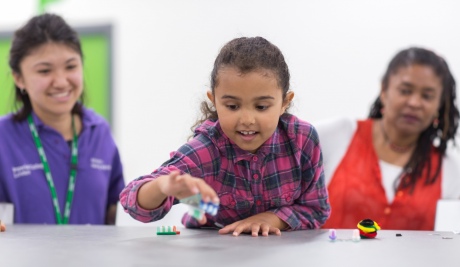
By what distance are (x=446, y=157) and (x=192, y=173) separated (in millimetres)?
1145

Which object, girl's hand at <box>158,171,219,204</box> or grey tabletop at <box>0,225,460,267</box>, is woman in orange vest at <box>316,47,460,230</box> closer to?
grey tabletop at <box>0,225,460,267</box>

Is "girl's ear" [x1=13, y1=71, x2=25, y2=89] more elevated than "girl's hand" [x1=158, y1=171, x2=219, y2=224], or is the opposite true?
"girl's ear" [x1=13, y1=71, x2=25, y2=89]

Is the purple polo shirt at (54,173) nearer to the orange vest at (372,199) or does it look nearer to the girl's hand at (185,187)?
the orange vest at (372,199)

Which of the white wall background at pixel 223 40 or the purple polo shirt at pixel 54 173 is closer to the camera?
the purple polo shirt at pixel 54 173

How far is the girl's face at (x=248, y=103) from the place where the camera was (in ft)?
4.33

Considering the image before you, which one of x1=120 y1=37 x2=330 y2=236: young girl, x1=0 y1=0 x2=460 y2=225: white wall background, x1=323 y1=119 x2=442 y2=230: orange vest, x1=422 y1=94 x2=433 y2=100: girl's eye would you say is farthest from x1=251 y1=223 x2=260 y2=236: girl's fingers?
x1=0 y1=0 x2=460 y2=225: white wall background

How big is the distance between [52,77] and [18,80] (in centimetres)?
14

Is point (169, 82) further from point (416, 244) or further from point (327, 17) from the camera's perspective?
point (416, 244)

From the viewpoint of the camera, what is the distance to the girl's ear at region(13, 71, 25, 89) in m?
2.16

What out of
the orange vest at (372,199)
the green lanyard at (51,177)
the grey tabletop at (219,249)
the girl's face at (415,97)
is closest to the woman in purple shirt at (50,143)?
the green lanyard at (51,177)

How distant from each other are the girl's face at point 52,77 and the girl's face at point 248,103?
88 centimetres

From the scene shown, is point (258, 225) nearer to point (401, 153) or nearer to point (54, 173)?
point (54, 173)

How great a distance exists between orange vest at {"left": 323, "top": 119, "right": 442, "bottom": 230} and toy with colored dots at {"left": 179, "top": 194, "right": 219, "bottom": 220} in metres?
1.05

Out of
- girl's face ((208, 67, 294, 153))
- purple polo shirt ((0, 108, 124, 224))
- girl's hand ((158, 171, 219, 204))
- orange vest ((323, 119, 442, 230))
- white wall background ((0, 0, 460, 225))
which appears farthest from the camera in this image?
white wall background ((0, 0, 460, 225))
